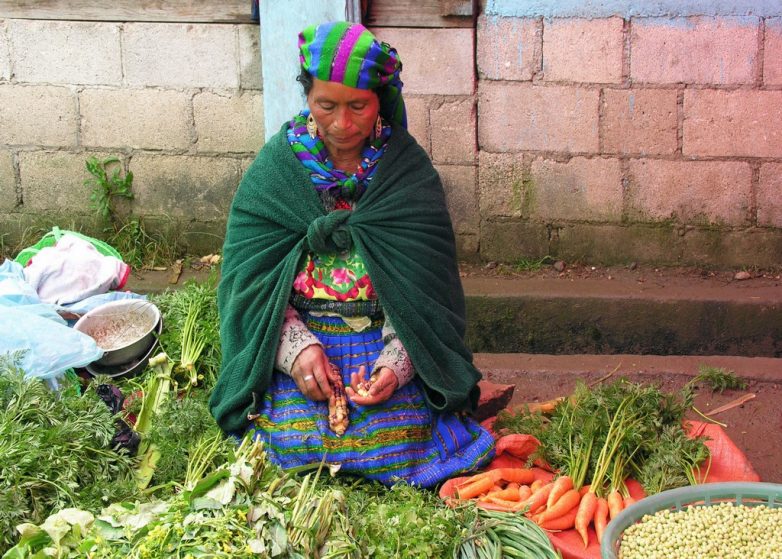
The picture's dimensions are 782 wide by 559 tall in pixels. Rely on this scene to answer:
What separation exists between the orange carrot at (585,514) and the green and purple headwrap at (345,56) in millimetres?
1533

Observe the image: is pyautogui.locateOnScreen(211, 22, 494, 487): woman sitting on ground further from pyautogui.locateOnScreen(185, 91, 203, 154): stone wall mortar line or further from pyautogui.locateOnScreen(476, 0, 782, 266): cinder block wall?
pyautogui.locateOnScreen(185, 91, 203, 154): stone wall mortar line

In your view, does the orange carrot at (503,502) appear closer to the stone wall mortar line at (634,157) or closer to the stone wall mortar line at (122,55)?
the stone wall mortar line at (634,157)

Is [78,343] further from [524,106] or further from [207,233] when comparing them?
[524,106]

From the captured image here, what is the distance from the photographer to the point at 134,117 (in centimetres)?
572

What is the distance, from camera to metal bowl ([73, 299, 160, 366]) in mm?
4125

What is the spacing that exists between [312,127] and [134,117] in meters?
2.73

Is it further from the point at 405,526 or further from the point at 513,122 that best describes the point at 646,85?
the point at 405,526

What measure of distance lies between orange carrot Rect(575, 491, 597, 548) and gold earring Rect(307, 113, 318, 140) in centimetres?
153

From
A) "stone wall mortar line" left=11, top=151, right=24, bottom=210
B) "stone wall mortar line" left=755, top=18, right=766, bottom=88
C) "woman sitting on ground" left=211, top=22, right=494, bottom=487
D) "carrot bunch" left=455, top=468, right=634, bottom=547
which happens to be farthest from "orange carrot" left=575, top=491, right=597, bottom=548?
"stone wall mortar line" left=11, top=151, right=24, bottom=210

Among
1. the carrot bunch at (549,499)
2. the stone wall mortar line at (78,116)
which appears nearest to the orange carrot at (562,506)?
the carrot bunch at (549,499)

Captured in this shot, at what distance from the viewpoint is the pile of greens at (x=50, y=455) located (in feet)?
9.09

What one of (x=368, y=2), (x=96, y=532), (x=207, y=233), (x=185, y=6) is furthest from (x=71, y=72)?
(x=96, y=532)

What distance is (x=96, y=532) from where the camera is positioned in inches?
103

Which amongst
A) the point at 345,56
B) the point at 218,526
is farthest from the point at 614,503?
the point at 345,56
